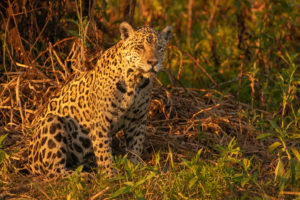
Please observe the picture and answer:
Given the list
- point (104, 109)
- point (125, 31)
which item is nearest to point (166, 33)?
point (125, 31)

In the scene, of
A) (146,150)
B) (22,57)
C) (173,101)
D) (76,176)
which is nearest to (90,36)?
(22,57)

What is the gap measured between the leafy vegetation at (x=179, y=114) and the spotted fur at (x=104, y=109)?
0.30 meters

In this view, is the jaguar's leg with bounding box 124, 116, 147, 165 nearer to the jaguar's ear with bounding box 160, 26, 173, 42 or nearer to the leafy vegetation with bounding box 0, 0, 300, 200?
the leafy vegetation with bounding box 0, 0, 300, 200

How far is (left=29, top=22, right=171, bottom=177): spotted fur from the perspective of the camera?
16.8 feet

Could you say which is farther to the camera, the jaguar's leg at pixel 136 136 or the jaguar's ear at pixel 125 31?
A: the jaguar's leg at pixel 136 136

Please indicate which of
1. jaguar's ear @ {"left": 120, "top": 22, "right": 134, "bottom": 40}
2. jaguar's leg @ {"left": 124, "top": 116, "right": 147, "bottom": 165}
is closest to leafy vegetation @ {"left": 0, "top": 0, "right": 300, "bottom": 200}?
jaguar's leg @ {"left": 124, "top": 116, "right": 147, "bottom": 165}

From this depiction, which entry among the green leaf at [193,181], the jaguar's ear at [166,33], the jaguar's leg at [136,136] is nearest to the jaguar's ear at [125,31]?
the jaguar's ear at [166,33]

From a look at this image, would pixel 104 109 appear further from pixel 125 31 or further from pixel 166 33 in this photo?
pixel 166 33

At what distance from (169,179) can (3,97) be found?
314 cm

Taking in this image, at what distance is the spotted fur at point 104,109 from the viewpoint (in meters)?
5.12

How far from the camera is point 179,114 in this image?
6621mm

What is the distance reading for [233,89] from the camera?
7.83m

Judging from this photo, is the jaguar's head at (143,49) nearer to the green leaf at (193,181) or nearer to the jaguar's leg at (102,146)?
the jaguar's leg at (102,146)

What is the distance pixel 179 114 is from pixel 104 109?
1.65 meters
